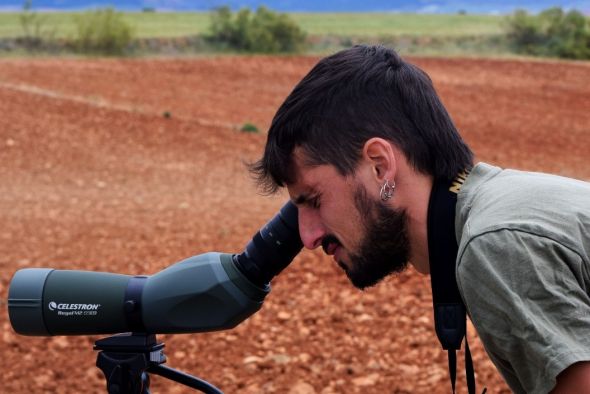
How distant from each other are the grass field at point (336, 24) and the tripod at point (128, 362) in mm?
36712

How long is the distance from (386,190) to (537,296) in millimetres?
442

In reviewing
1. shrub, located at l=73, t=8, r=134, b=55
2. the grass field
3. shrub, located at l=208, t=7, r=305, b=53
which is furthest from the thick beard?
the grass field

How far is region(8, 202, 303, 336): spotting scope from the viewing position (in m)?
2.36

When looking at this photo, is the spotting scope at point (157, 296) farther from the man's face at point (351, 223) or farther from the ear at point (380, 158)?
the ear at point (380, 158)

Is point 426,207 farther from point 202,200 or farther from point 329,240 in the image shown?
point 202,200

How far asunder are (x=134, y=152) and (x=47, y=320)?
890 centimetres

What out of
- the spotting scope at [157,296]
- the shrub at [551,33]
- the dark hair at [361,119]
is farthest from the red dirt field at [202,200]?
the shrub at [551,33]

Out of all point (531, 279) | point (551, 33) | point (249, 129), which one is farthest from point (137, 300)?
point (551, 33)

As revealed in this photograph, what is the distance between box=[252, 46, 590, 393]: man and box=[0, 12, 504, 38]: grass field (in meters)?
37.1

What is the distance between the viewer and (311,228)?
210 cm

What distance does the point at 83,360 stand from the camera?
15.1 feet

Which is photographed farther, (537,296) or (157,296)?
(157,296)

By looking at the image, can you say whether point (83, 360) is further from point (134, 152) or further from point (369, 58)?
point (134, 152)

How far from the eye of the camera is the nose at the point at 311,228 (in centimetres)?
209
